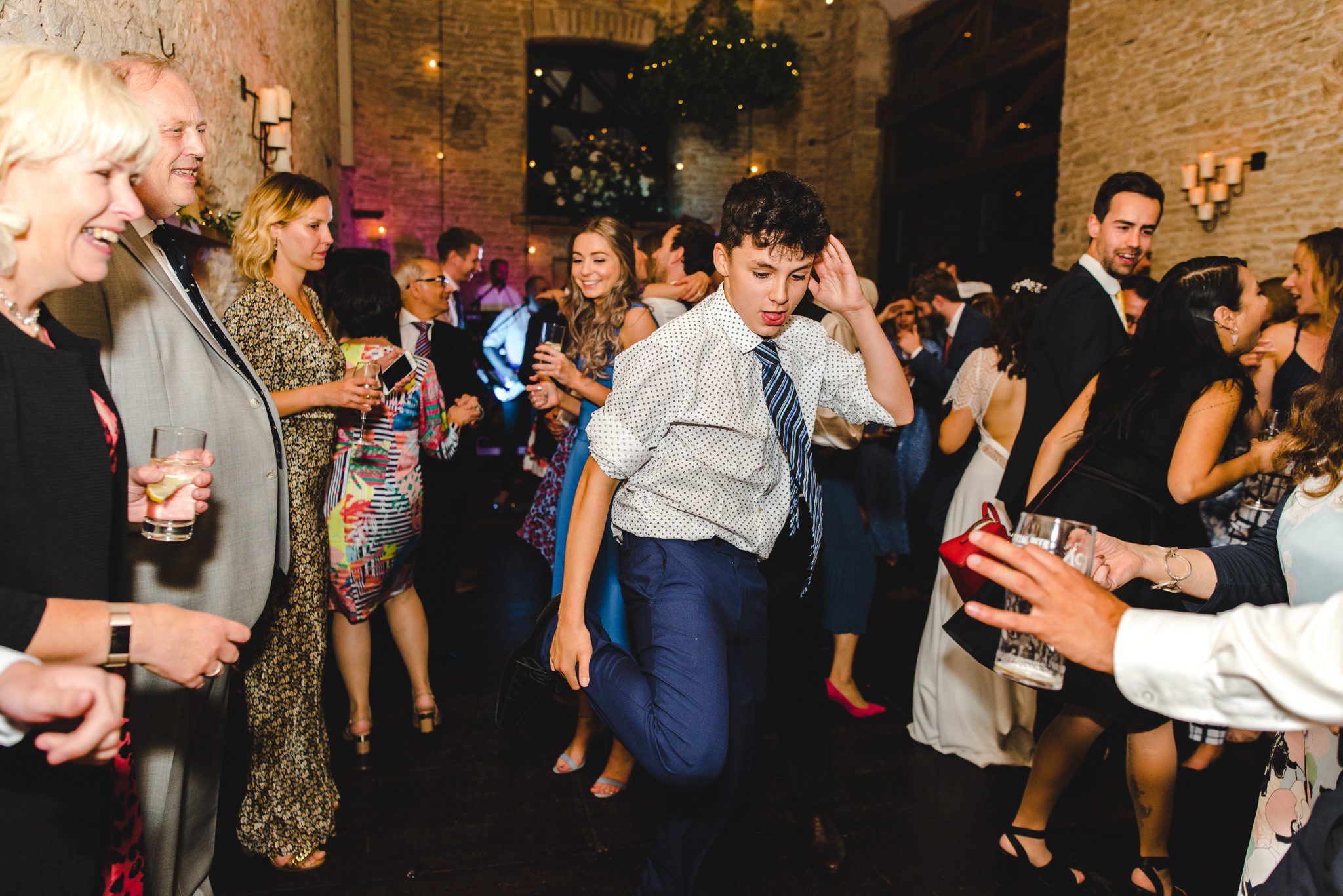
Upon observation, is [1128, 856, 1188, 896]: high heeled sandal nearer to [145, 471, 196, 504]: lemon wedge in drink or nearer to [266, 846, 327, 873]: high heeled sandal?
[266, 846, 327, 873]: high heeled sandal

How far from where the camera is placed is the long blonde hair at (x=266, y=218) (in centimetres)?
241

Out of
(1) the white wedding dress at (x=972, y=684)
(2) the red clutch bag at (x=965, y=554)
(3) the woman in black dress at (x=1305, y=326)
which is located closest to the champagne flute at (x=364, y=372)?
(2) the red clutch bag at (x=965, y=554)

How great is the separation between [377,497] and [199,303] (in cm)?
108

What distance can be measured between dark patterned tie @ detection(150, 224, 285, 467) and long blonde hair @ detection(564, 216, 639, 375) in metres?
1.22

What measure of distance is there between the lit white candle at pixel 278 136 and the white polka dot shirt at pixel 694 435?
3761 millimetres

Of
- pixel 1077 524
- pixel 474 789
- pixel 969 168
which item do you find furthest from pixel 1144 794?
pixel 969 168

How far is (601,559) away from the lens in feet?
7.98

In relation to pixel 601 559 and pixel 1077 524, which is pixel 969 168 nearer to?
pixel 601 559

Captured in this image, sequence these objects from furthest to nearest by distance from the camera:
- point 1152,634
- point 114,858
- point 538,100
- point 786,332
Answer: point 538,100
point 786,332
point 114,858
point 1152,634

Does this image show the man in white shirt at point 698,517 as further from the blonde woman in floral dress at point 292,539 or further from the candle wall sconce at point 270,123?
the candle wall sconce at point 270,123

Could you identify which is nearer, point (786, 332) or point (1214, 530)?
point (786, 332)

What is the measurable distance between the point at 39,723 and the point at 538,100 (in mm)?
11594

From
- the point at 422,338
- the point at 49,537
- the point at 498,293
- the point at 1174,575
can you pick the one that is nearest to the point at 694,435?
the point at 1174,575

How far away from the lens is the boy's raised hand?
6.49 feet
